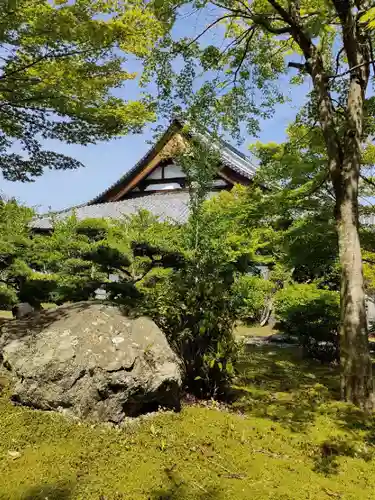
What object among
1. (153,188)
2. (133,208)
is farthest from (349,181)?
(153,188)

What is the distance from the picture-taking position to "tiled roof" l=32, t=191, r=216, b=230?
54.4 ft

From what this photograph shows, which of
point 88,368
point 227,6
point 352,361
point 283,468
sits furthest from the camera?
point 227,6

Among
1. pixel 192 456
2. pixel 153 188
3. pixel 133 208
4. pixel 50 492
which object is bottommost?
pixel 192 456

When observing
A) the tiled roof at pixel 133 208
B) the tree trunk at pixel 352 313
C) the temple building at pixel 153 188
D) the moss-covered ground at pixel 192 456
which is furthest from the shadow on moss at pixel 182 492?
the temple building at pixel 153 188

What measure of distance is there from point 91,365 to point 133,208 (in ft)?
47.4

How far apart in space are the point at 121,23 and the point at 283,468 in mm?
6253

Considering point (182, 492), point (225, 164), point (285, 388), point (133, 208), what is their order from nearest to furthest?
point (182, 492)
point (285, 388)
point (225, 164)
point (133, 208)

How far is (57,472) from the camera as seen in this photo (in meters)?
3.06

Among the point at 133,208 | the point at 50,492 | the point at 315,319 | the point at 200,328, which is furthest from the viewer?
the point at 133,208

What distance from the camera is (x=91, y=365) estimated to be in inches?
155

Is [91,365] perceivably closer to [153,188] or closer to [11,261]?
[11,261]

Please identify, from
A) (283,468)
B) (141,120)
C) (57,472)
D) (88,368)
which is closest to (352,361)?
(283,468)

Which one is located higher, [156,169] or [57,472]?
[156,169]

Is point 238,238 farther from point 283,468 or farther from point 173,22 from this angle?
point 283,468
